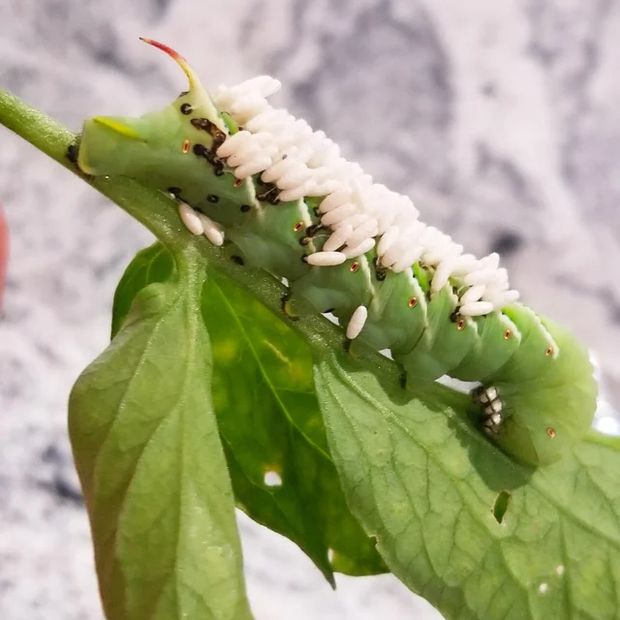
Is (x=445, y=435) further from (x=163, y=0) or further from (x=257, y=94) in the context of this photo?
(x=163, y=0)

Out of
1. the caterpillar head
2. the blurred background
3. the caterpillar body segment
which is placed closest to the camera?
the caterpillar head

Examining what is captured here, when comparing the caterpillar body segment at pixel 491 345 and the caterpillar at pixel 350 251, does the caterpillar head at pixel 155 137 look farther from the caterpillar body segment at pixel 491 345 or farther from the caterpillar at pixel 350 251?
the caterpillar body segment at pixel 491 345

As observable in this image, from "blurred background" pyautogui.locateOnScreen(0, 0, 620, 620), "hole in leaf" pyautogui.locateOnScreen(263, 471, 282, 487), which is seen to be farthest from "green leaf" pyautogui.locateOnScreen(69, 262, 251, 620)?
"blurred background" pyautogui.locateOnScreen(0, 0, 620, 620)

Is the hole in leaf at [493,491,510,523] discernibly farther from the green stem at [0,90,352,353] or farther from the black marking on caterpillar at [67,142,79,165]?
the black marking on caterpillar at [67,142,79,165]

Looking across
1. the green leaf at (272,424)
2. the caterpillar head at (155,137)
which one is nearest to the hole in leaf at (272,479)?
the green leaf at (272,424)

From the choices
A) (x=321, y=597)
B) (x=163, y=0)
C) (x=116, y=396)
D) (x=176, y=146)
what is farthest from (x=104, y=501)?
(x=163, y=0)

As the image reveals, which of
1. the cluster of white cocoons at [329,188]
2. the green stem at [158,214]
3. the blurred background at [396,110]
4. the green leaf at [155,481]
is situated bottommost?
the green leaf at [155,481]
